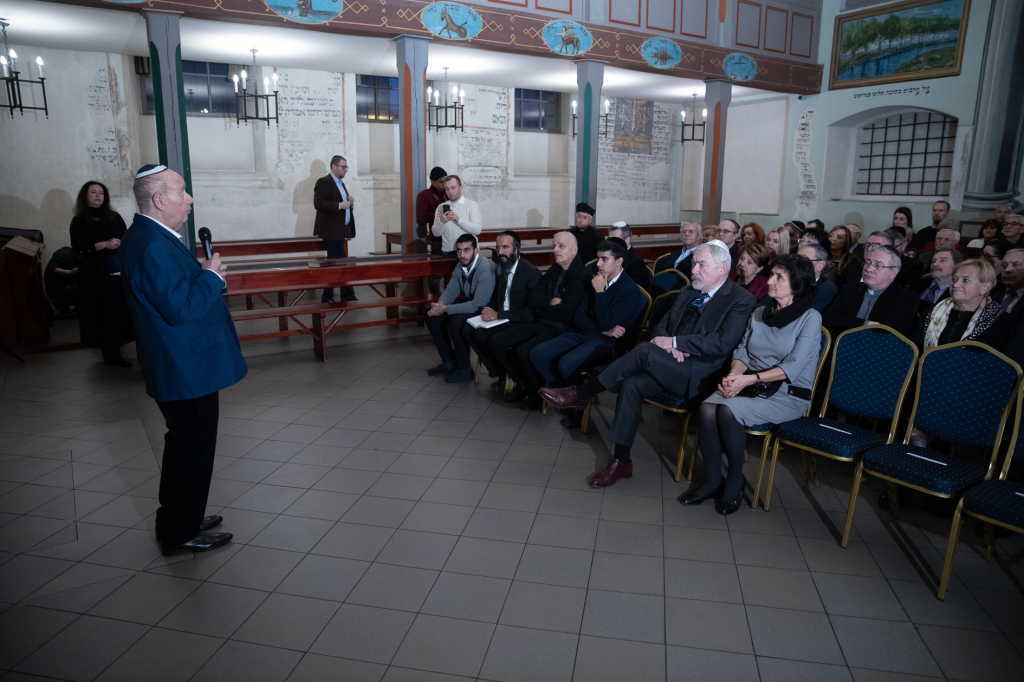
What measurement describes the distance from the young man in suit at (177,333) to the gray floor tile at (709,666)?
198 centimetres

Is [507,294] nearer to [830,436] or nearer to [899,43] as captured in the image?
[830,436]

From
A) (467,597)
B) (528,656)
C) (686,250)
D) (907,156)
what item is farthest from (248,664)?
(907,156)

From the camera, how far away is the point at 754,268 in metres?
4.75

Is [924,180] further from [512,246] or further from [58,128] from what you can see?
[58,128]

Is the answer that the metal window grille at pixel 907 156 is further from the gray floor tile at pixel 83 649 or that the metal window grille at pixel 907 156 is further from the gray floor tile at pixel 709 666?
the gray floor tile at pixel 83 649

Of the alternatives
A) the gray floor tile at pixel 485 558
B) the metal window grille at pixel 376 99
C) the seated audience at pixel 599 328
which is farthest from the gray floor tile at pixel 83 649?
the metal window grille at pixel 376 99

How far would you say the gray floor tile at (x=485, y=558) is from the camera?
9.39 feet

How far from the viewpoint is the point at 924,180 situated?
33.6 ft

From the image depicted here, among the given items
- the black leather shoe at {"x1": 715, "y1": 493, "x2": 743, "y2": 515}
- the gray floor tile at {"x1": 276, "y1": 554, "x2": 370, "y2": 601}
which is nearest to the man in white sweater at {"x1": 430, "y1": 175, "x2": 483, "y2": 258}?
the black leather shoe at {"x1": 715, "y1": 493, "x2": 743, "y2": 515}

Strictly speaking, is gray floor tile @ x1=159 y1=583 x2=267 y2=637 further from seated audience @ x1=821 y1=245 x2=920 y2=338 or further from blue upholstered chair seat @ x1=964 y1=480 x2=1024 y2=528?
seated audience @ x1=821 y1=245 x2=920 y2=338

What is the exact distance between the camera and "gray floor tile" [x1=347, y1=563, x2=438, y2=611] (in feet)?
8.66

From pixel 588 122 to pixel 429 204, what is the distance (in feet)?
8.26

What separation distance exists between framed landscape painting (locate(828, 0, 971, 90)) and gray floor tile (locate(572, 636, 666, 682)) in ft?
32.5

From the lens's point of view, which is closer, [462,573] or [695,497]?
[462,573]
